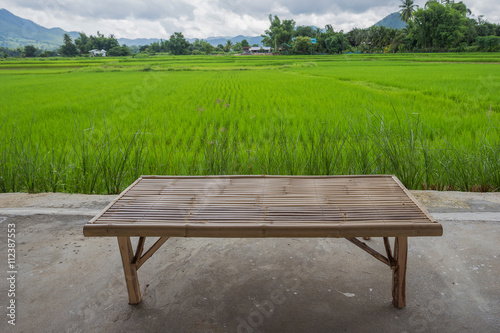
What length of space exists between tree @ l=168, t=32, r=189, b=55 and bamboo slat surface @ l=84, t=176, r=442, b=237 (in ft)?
135

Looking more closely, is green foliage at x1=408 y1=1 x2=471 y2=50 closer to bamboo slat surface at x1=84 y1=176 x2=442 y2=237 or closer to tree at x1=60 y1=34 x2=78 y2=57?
tree at x1=60 y1=34 x2=78 y2=57

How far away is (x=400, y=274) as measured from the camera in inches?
44.9

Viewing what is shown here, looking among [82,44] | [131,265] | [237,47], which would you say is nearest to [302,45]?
[82,44]

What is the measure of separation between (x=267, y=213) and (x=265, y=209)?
0.03 metres

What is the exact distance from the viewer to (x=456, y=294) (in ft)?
4.02

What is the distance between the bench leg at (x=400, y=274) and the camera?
3.68 ft

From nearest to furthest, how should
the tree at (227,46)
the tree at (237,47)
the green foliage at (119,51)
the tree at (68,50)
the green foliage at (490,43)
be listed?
the green foliage at (490,43)
the tree at (68,50)
the green foliage at (119,51)
the tree at (227,46)
the tree at (237,47)

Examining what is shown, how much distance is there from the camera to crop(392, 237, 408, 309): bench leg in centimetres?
112

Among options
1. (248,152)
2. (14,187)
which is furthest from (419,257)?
(14,187)

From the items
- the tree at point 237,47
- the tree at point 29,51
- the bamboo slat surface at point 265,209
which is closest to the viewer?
the bamboo slat surface at point 265,209

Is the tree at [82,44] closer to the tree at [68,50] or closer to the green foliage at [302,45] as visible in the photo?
the tree at [68,50]

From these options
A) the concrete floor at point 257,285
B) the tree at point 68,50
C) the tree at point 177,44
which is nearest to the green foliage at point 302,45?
the tree at point 177,44

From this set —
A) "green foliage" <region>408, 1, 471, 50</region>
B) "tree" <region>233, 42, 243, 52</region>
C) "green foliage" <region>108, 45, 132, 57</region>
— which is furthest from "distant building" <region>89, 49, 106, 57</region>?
"green foliage" <region>408, 1, 471, 50</region>

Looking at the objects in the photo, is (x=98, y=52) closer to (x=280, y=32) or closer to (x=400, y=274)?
(x=280, y=32)
